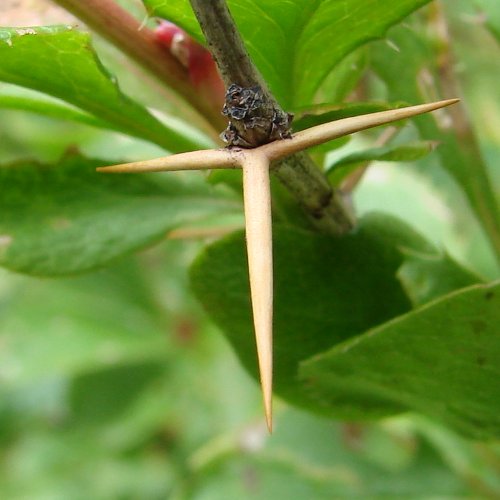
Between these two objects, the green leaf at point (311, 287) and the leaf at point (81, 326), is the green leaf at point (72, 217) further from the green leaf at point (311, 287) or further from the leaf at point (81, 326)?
the leaf at point (81, 326)

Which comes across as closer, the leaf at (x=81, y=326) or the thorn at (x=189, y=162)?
the thorn at (x=189, y=162)

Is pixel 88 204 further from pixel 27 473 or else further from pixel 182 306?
pixel 27 473

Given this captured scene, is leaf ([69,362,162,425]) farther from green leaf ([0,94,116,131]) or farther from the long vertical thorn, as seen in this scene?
the long vertical thorn

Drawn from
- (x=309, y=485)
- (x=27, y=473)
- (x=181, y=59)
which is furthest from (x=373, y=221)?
(x=27, y=473)

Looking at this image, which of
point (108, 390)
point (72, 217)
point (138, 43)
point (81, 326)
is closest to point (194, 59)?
point (138, 43)

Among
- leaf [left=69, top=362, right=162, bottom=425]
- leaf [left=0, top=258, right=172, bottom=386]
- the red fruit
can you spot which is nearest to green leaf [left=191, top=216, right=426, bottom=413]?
the red fruit

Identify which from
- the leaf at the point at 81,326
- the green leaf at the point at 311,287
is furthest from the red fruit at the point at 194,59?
the leaf at the point at 81,326

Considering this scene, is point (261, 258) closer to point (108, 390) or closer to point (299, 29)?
point (299, 29)
